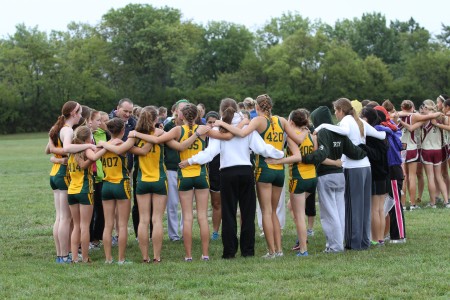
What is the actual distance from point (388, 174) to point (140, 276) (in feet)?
13.2

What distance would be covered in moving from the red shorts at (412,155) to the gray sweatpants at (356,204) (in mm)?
4953

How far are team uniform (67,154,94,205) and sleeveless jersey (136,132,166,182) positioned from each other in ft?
2.31

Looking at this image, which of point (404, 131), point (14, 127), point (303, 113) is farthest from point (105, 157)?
point (14, 127)

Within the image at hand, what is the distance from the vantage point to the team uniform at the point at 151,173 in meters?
8.99

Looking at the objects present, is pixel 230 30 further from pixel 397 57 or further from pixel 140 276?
pixel 140 276

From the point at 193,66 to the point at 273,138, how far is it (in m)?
80.9

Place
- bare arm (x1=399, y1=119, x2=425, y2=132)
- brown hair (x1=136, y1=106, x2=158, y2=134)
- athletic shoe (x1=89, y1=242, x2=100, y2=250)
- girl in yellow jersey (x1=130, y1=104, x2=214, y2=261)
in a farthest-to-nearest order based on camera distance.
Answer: bare arm (x1=399, y1=119, x2=425, y2=132), athletic shoe (x1=89, y1=242, x2=100, y2=250), girl in yellow jersey (x1=130, y1=104, x2=214, y2=261), brown hair (x1=136, y1=106, x2=158, y2=134)

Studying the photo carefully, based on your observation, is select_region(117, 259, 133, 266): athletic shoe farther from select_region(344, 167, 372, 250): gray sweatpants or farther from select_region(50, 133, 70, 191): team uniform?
select_region(344, 167, 372, 250): gray sweatpants

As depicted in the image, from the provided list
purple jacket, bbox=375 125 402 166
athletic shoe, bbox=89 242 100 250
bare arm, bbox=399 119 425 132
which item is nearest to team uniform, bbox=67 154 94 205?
athletic shoe, bbox=89 242 100 250

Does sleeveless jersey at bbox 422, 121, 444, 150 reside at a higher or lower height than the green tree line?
lower

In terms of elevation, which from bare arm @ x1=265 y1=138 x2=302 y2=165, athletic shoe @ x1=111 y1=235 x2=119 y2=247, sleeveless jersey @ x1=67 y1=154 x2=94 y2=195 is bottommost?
athletic shoe @ x1=111 y1=235 x2=119 y2=247

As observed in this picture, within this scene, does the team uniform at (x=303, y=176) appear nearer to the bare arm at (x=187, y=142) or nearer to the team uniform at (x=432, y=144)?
the bare arm at (x=187, y=142)

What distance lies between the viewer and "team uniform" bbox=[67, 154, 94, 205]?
9.20 m

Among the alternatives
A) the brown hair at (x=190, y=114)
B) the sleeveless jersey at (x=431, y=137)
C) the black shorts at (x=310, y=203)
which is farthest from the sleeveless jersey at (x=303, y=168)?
the sleeveless jersey at (x=431, y=137)
